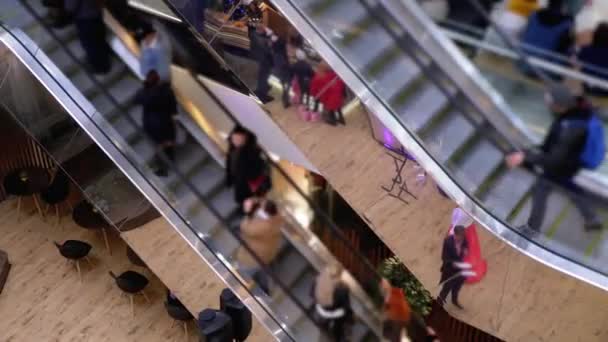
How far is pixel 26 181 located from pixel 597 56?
754 cm

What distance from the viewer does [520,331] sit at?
711cm

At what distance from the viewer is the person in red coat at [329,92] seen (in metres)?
6.30

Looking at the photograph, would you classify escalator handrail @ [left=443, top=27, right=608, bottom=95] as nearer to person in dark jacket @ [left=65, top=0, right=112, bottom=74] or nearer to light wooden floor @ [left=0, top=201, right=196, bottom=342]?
person in dark jacket @ [left=65, top=0, right=112, bottom=74]

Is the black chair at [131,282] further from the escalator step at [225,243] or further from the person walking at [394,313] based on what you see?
the person walking at [394,313]

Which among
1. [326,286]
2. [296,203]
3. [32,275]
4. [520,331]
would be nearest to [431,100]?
[296,203]

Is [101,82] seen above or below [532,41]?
above

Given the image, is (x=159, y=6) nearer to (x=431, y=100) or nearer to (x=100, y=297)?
(x=431, y=100)

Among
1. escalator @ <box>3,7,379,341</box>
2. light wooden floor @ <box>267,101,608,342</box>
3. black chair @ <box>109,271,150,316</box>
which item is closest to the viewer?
escalator @ <box>3,7,379,341</box>

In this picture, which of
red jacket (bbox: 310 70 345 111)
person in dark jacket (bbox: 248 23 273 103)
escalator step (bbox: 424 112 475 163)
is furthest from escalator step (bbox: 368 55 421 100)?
person in dark jacket (bbox: 248 23 273 103)

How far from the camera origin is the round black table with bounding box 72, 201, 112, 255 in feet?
31.5

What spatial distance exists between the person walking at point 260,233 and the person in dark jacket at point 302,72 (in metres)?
1.03

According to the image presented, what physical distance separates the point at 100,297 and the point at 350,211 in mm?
3374

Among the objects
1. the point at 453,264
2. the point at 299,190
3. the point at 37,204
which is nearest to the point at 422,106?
the point at 299,190

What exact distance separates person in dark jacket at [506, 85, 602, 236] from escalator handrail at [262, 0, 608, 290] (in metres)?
0.39
